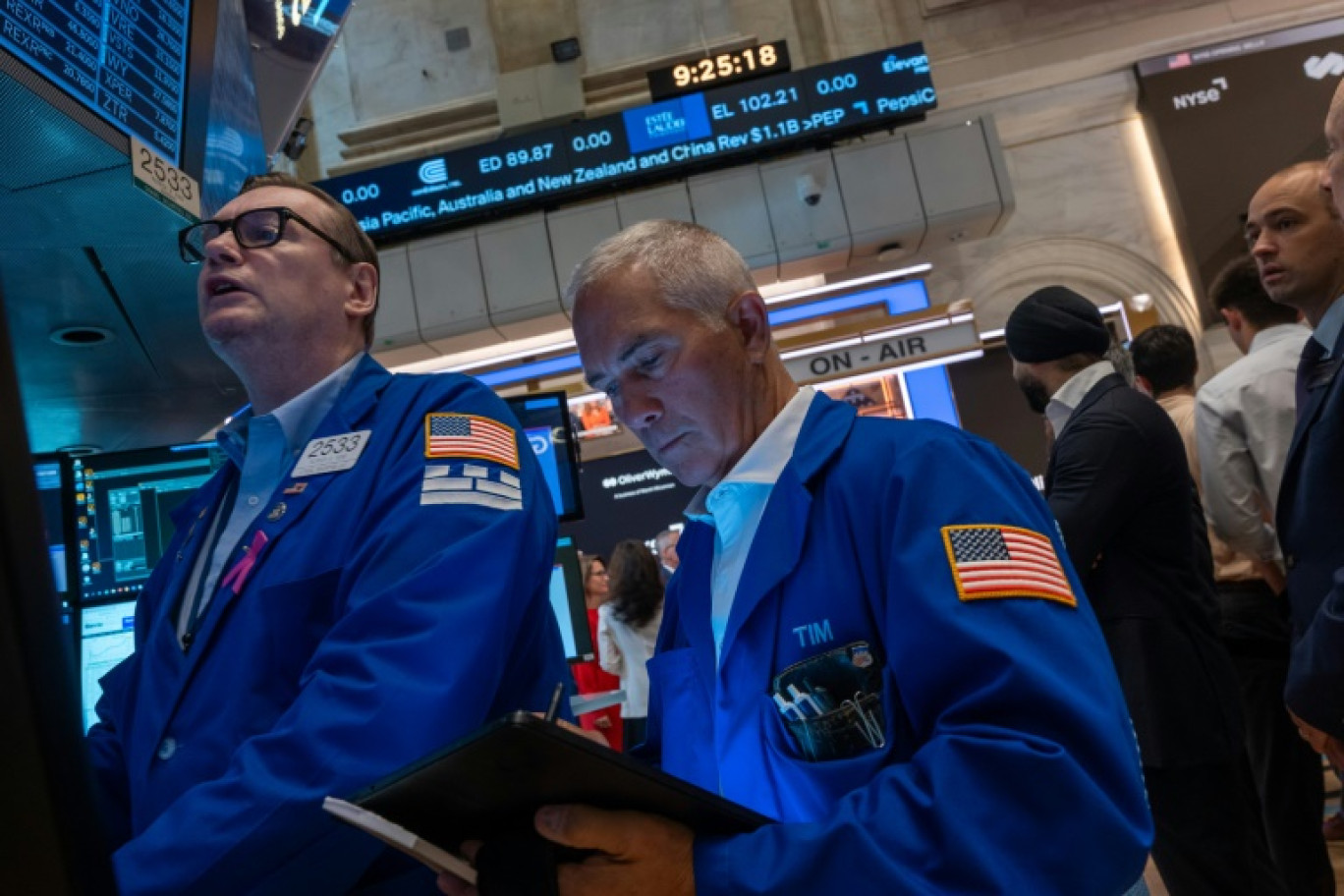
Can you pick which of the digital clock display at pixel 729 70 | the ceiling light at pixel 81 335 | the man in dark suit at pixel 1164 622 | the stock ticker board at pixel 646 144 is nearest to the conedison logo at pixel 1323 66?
the stock ticker board at pixel 646 144

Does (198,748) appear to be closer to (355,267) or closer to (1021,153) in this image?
(355,267)

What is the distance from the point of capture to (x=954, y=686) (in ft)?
3.70

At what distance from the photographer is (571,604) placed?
13.5 feet

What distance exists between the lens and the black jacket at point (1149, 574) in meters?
2.76

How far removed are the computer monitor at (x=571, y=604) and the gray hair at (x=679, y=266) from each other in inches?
97.3

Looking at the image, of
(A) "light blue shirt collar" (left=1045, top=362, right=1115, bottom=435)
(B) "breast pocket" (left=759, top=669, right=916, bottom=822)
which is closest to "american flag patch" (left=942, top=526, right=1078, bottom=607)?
(B) "breast pocket" (left=759, top=669, right=916, bottom=822)

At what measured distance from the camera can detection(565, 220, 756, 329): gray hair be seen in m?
1.67

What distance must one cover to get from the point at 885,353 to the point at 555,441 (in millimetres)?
5317

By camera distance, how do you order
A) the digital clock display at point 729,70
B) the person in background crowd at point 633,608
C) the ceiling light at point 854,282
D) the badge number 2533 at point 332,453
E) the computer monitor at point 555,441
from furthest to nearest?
the ceiling light at point 854,282, the digital clock display at point 729,70, the person in background crowd at point 633,608, the computer monitor at point 555,441, the badge number 2533 at point 332,453

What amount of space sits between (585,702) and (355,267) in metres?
1.81

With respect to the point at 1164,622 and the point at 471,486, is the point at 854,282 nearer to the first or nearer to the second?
the point at 1164,622

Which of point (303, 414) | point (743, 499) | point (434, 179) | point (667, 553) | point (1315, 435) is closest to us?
point (743, 499)

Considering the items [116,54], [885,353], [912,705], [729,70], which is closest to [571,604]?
[116,54]

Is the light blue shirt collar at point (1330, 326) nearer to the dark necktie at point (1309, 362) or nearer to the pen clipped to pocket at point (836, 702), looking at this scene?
the dark necktie at point (1309, 362)
